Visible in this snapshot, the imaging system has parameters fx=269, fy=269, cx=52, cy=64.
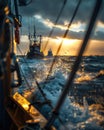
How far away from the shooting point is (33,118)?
25.3 feet

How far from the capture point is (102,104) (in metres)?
27.9

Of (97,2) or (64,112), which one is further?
(64,112)

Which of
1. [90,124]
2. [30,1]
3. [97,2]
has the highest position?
[97,2]

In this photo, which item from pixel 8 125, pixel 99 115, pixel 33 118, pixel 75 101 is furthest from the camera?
pixel 75 101

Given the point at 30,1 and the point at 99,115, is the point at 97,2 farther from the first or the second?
the point at 99,115

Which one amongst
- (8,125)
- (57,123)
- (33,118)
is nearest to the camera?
(33,118)

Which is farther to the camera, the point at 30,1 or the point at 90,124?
the point at 90,124

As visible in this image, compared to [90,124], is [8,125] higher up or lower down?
higher up

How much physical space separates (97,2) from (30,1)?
9.82 meters

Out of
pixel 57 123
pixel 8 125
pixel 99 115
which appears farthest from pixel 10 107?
pixel 99 115

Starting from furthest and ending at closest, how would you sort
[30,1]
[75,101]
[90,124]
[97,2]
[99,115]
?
1. [75,101]
2. [99,115]
3. [90,124]
4. [30,1]
5. [97,2]

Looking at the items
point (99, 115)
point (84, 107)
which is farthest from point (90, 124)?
point (84, 107)

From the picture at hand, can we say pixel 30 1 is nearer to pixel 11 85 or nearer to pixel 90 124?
pixel 11 85

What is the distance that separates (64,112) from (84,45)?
75.0 feet
